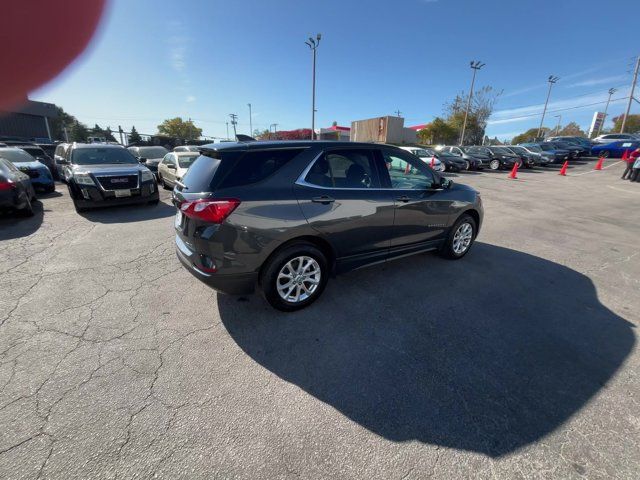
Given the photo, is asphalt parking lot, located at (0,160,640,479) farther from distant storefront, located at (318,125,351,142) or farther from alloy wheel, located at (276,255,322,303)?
distant storefront, located at (318,125,351,142)

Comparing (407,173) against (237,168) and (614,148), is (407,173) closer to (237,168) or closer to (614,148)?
(237,168)

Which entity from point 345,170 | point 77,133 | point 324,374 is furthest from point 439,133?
point 77,133

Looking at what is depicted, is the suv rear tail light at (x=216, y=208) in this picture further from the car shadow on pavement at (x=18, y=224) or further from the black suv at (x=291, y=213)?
the car shadow on pavement at (x=18, y=224)

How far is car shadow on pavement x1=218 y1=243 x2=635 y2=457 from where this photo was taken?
79.1 inches

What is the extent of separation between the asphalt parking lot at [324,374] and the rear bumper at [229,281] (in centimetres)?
40

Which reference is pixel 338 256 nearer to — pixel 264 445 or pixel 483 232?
pixel 264 445

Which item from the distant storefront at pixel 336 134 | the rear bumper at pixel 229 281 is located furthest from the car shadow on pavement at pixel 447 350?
the distant storefront at pixel 336 134

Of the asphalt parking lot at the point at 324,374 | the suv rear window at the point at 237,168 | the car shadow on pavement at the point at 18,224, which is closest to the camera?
the asphalt parking lot at the point at 324,374

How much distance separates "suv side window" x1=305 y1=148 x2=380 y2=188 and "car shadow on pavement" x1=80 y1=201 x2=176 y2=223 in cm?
529

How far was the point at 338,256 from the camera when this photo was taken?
130 inches

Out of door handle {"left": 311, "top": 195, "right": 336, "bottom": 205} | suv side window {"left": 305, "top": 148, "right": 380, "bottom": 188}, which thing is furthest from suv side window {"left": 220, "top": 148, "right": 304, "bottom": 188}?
door handle {"left": 311, "top": 195, "right": 336, "bottom": 205}

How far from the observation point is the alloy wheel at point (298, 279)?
9.87ft

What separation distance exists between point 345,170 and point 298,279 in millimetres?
1343

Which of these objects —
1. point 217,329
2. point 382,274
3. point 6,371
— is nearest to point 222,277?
point 217,329
